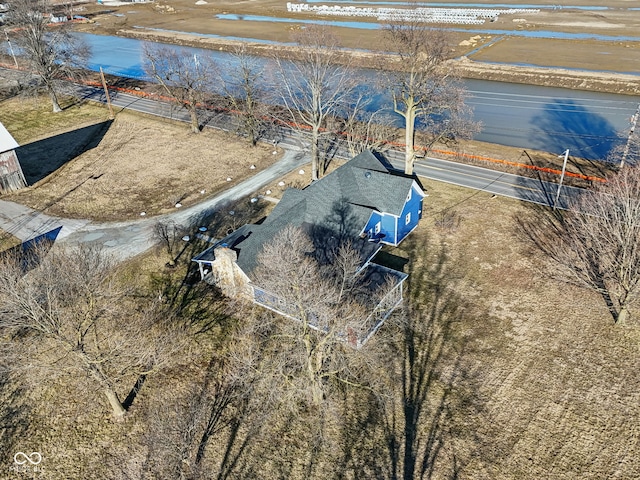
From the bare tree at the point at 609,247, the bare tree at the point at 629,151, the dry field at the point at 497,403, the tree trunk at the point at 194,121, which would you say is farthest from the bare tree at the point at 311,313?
the tree trunk at the point at 194,121

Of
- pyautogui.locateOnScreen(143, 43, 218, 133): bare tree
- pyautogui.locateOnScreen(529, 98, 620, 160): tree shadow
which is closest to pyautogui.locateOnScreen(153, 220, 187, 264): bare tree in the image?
pyautogui.locateOnScreen(143, 43, 218, 133): bare tree

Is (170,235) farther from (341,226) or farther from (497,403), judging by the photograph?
(497,403)

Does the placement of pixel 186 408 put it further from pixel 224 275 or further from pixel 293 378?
pixel 224 275

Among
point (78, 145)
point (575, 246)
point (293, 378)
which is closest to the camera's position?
point (293, 378)

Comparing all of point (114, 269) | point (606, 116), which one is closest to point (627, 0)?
point (606, 116)

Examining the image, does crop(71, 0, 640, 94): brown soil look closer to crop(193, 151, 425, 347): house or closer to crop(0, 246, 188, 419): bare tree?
crop(193, 151, 425, 347): house

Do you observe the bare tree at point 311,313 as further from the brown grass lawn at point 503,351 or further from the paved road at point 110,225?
the paved road at point 110,225
